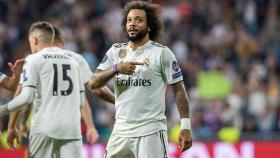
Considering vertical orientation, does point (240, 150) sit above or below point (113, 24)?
below

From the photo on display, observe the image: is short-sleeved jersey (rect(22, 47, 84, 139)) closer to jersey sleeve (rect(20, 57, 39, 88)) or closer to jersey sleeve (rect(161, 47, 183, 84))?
jersey sleeve (rect(20, 57, 39, 88))

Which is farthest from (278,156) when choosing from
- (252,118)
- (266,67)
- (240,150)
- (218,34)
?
(218,34)

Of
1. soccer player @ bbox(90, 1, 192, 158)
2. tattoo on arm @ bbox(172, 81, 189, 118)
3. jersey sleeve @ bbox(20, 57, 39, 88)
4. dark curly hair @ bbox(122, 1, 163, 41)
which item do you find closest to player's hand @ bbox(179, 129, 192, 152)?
soccer player @ bbox(90, 1, 192, 158)

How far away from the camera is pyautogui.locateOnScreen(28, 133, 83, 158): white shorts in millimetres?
8336

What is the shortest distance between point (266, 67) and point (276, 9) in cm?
241

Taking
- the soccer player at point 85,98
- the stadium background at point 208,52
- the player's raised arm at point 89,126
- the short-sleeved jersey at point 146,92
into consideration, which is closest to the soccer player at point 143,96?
the short-sleeved jersey at point 146,92

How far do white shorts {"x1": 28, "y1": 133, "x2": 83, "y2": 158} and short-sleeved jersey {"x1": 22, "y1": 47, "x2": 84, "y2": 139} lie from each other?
50 mm

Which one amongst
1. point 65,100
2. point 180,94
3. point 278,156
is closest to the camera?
point 180,94

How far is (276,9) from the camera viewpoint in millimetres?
19719

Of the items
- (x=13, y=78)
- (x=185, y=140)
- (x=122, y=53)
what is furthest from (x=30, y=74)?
(x=185, y=140)

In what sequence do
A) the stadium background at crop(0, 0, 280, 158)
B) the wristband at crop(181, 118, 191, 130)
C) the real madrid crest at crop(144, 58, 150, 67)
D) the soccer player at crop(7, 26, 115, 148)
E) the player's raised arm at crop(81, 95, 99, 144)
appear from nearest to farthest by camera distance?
the wristband at crop(181, 118, 191, 130) → the real madrid crest at crop(144, 58, 150, 67) → the soccer player at crop(7, 26, 115, 148) → the player's raised arm at crop(81, 95, 99, 144) → the stadium background at crop(0, 0, 280, 158)

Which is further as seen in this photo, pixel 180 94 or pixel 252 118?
pixel 252 118

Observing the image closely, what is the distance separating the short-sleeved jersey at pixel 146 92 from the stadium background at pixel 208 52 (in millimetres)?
5968

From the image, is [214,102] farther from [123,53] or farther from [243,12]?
[123,53]
